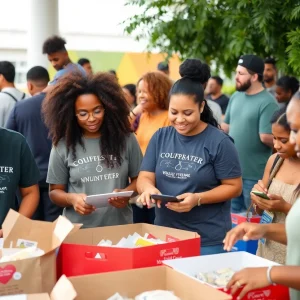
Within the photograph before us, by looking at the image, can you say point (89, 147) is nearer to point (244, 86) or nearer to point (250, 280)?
point (250, 280)

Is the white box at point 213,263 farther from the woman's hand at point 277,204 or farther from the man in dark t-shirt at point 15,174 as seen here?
the man in dark t-shirt at point 15,174

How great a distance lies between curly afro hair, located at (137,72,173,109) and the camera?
4.12 m

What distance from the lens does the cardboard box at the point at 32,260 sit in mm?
2121

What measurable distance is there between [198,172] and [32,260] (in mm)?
1000

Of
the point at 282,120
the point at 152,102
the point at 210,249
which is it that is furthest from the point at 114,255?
the point at 152,102

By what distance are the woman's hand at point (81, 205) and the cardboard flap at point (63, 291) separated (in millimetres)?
839

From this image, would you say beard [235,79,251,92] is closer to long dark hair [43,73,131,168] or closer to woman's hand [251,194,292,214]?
long dark hair [43,73,131,168]

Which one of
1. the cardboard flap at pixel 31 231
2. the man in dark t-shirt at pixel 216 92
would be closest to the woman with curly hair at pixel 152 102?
the cardboard flap at pixel 31 231

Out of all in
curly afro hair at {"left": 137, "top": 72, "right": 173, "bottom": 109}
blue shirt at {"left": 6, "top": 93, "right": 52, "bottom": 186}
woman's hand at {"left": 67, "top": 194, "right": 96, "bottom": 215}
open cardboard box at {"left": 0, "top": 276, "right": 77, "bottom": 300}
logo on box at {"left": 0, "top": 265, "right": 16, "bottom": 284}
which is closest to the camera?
open cardboard box at {"left": 0, "top": 276, "right": 77, "bottom": 300}

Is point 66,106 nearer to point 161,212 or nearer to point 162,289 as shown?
point 161,212

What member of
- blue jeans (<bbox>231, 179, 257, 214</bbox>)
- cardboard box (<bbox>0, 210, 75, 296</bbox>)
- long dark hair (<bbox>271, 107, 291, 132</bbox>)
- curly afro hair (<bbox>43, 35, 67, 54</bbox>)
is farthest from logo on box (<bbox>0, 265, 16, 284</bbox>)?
curly afro hair (<bbox>43, 35, 67, 54</bbox>)

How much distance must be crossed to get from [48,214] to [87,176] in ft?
3.99

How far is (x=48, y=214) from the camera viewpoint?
163 inches

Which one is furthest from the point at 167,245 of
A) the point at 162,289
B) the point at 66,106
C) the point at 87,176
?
the point at 66,106
